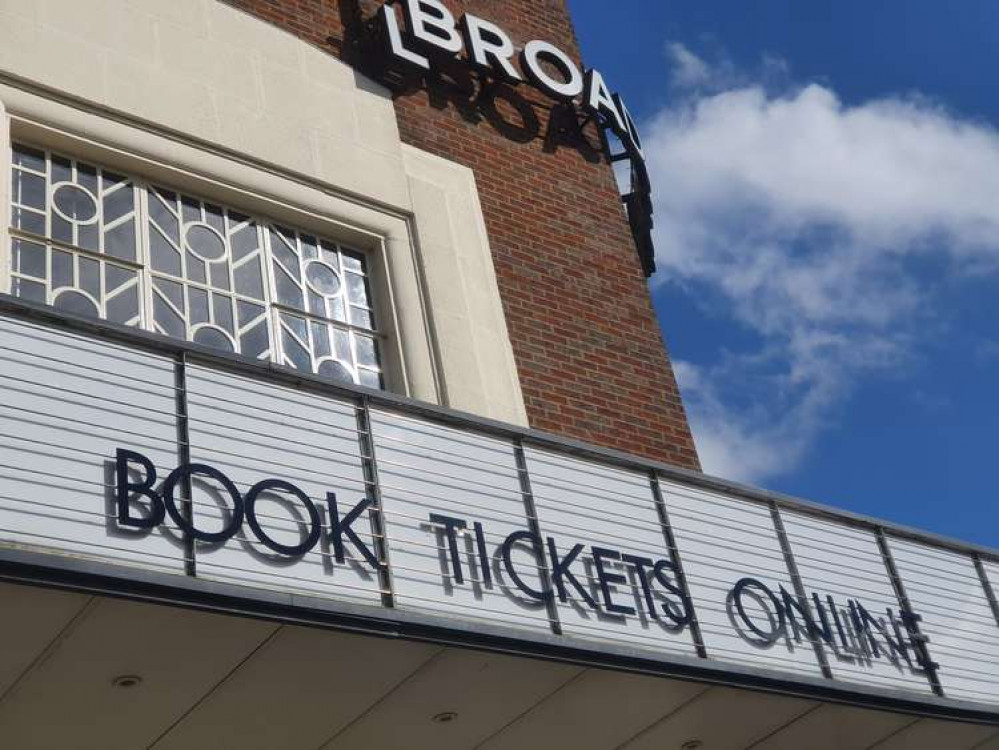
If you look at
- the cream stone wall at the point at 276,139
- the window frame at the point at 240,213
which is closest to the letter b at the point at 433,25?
the cream stone wall at the point at 276,139

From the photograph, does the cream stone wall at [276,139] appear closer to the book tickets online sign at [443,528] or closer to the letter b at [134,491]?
the book tickets online sign at [443,528]

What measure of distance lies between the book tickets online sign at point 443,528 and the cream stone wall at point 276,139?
7.88ft

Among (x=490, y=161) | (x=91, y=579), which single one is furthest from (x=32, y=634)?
(x=490, y=161)

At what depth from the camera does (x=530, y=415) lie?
11.5m

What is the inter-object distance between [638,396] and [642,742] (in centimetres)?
395

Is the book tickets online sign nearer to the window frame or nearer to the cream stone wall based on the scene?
the window frame

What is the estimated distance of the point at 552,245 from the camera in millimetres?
12969

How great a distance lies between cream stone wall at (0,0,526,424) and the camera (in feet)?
35.0

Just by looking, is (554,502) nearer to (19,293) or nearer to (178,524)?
(178,524)

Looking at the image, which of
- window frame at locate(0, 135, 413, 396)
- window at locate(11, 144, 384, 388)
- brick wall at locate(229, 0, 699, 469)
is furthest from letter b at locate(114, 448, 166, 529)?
brick wall at locate(229, 0, 699, 469)

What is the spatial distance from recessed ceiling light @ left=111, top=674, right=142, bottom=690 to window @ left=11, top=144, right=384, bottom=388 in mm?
3231

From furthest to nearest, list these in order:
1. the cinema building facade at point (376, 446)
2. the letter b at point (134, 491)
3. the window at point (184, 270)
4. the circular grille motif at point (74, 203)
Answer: the circular grille motif at point (74, 203) < the window at point (184, 270) < the cinema building facade at point (376, 446) < the letter b at point (134, 491)

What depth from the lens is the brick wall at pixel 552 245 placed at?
12039 mm

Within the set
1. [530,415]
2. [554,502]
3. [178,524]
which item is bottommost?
[178,524]
